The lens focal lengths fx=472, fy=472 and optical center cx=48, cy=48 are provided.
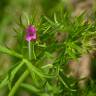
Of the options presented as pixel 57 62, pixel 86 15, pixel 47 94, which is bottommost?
pixel 47 94

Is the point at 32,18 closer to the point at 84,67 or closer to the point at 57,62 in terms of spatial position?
the point at 57,62

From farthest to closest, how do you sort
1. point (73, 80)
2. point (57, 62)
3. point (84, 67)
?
point (84, 67) → point (73, 80) → point (57, 62)

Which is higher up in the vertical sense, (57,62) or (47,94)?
(57,62)

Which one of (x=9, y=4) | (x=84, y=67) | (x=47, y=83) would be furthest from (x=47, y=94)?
(x=9, y=4)

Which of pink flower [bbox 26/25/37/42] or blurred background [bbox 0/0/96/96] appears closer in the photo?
pink flower [bbox 26/25/37/42]

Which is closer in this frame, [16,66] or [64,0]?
[16,66]

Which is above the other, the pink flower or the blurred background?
the blurred background

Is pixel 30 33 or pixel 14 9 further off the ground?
pixel 14 9

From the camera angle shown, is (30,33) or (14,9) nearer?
(30,33)
